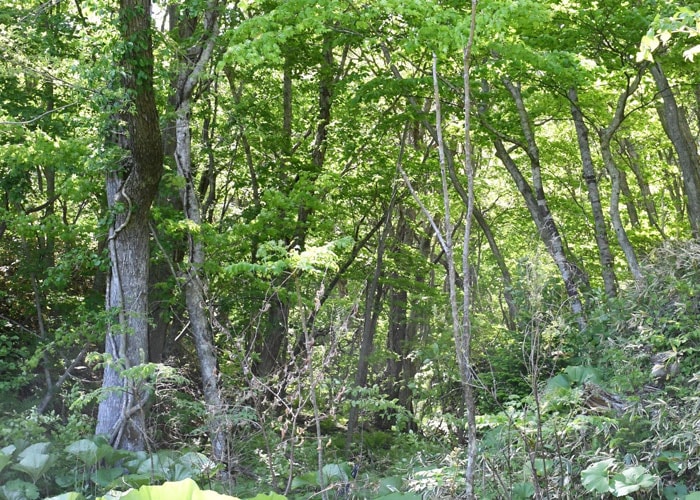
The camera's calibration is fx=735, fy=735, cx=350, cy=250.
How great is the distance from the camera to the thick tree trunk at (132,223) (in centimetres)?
838

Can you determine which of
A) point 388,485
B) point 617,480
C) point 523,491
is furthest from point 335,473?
point 617,480

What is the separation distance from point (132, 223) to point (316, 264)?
3354 mm

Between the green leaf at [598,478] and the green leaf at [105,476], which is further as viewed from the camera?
the green leaf at [105,476]

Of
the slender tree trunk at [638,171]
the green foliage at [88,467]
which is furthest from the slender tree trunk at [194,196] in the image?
the slender tree trunk at [638,171]

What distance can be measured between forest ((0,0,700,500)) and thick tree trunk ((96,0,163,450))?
0.03m

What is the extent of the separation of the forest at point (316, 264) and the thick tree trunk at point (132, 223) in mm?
34

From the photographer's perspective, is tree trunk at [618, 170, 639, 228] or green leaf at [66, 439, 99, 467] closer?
green leaf at [66, 439, 99, 467]

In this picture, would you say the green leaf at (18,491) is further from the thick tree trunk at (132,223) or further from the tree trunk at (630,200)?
the tree trunk at (630,200)

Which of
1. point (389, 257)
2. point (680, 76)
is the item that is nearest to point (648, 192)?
point (680, 76)

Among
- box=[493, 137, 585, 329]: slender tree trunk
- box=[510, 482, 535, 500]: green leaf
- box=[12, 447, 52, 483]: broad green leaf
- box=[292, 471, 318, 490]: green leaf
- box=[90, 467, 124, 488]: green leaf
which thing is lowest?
box=[510, 482, 535, 500]: green leaf

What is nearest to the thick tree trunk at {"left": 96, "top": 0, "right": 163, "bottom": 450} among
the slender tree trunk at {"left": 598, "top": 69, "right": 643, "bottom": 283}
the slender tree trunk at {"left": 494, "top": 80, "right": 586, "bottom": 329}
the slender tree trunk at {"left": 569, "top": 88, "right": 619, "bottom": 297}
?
the slender tree trunk at {"left": 494, "top": 80, "right": 586, "bottom": 329}

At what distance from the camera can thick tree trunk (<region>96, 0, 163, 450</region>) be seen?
27.5 ft

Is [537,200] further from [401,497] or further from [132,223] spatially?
Answer: [401,497]

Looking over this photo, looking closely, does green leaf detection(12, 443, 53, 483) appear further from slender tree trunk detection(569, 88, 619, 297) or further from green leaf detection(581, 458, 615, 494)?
slender tree trunk detection(569, 88, 619, 297)
